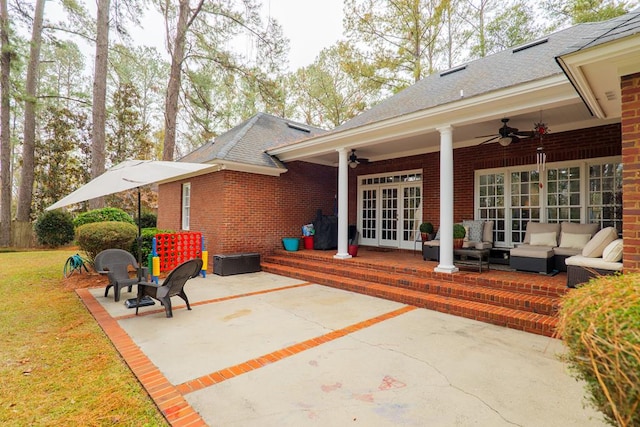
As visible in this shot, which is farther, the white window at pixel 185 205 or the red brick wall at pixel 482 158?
the white window at pixel 185 205

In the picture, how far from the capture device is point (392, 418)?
7.58 feet

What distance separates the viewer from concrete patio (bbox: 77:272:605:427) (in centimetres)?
237

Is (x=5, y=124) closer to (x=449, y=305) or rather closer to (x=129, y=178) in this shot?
(x=129, y=178)

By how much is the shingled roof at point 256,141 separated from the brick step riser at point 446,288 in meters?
3.54

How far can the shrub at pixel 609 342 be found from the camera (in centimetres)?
124

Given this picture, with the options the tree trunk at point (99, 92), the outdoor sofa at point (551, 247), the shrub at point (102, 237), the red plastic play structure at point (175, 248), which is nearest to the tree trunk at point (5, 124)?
the tree trunk at point (99, 92)

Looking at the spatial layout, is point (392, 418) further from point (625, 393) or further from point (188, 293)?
point (188, 293)

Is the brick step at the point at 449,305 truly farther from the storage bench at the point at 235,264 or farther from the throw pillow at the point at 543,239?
the throw pillow at the point at 543,239

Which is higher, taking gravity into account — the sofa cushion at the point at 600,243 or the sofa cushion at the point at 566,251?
the sofa cushion at the point at 600,243

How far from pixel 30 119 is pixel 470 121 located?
1856 cm

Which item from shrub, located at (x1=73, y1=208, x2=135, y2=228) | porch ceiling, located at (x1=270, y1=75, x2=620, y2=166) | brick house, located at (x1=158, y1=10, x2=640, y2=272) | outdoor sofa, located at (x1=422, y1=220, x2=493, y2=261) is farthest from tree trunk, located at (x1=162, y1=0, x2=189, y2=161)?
outdoor sofa, located at (x1=422, y1=220, x2=493, y2=261)

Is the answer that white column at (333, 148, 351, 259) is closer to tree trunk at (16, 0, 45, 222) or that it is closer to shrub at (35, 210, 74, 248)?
shrub at (35, 210, 74, 248)

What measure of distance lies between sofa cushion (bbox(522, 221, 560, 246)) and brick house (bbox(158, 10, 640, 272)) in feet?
1.47

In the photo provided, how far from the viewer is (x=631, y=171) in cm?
347
